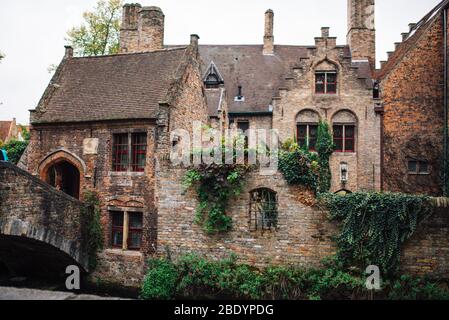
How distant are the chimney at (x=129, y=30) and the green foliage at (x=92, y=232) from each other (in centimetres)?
1169

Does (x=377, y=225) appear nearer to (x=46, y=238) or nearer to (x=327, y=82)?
(x=46, y=238)

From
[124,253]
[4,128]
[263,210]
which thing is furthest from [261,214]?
[4,128]

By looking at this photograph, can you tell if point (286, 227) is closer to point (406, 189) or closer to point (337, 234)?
point (337, 234)

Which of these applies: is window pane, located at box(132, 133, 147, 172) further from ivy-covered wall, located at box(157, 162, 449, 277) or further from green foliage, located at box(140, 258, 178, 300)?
green foliage, located at box(140, 258, 178, 300)

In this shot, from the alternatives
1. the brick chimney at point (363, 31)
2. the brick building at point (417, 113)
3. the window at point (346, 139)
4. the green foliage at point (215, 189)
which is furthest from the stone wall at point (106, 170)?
the brick chimney at point (363, 31)

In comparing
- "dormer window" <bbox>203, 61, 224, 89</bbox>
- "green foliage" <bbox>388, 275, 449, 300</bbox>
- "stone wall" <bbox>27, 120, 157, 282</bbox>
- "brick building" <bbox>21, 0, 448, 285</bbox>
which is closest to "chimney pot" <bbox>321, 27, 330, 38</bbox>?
"brick building" <bbox>21, 0, 448, 285</bbox>

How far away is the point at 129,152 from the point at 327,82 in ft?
38.7

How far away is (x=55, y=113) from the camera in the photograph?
1525 cm

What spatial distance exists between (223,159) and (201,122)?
5907mm

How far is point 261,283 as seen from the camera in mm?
11219

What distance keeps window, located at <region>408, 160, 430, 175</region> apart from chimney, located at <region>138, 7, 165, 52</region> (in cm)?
1494

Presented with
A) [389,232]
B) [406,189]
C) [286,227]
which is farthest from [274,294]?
[406,189]

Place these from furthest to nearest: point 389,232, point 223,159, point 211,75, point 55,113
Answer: point 211,75 < point 55,113 < point 223,159 < point 389,232

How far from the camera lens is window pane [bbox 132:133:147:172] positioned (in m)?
14.1
